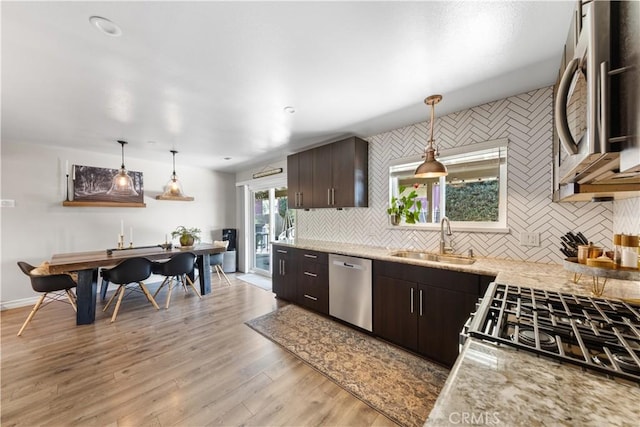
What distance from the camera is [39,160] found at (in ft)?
12.1

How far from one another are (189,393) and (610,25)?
8.86ft

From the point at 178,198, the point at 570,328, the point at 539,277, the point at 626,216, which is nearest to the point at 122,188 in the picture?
the point at 178,198

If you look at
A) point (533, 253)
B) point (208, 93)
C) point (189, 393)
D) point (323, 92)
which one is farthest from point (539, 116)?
point (189, 393)

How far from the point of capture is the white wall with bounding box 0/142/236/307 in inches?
136

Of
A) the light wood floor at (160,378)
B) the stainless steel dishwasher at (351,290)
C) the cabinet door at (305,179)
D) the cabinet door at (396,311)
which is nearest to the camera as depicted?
the light wood floor at (160,378)

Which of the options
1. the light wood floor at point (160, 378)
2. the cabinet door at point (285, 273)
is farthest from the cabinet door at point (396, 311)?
the cabinet door at point (285, 273)

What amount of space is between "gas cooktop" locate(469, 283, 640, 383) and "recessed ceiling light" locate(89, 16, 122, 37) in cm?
230

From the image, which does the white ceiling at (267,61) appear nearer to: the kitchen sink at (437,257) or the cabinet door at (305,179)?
the cabinet door at (305,179)

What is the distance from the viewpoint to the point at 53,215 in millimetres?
3783

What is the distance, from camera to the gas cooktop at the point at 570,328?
647 millimetres

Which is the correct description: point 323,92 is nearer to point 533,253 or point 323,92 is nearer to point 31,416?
point 533,253

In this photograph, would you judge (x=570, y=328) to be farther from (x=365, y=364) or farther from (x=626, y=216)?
(x=365, y=364)

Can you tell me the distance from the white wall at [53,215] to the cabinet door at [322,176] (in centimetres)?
312

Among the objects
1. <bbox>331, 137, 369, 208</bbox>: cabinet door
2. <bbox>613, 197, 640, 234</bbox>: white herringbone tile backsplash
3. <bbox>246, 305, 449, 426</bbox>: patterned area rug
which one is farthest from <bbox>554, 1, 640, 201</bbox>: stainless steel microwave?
<bbox>331, 137, 369, 208</bbox>: cabinet door
